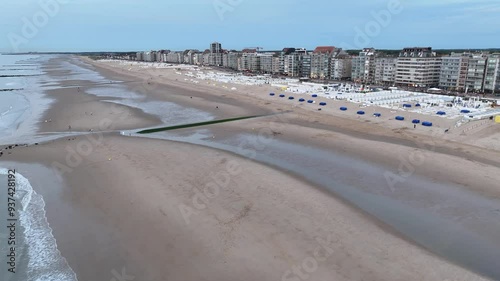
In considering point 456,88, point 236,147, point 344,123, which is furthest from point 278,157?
point 456,88

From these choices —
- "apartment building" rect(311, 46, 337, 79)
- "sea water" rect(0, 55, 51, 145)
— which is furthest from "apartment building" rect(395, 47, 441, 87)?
"sea water" rect(0, 55, 51, 145)

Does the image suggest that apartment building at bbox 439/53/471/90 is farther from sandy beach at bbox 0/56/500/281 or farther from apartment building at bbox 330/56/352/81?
sandy beach at bbox 0/56/500/281

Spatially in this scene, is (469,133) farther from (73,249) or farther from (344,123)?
(73,249)

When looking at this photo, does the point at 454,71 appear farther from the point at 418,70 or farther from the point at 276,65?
the point at 276,65

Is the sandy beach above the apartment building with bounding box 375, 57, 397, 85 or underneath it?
underneath

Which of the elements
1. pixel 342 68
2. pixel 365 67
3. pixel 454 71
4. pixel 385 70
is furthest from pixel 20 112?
pixel 342 68

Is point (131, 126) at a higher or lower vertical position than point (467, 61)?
lower
